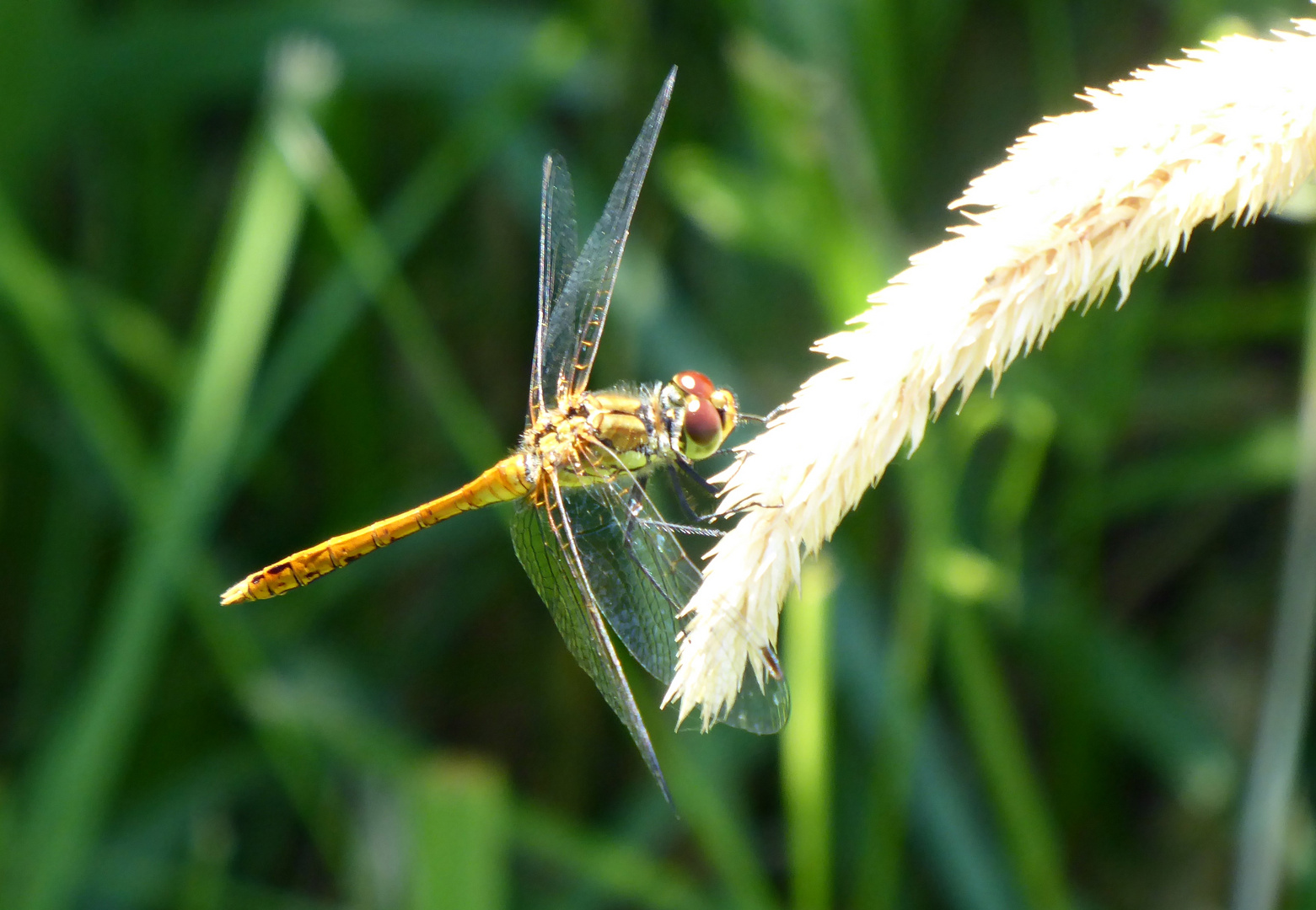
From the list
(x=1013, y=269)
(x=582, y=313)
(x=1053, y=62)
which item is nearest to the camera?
(x=1013, y=269)

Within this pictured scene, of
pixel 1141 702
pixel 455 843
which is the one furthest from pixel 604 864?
pixel 1141 702

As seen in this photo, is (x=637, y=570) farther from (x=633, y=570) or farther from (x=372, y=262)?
(x=372, y=262)

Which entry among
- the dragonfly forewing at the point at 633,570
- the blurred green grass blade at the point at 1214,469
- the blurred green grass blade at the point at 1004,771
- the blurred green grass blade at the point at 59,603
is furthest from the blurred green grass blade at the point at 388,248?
the blurred green grass blade at the point at 1214,469

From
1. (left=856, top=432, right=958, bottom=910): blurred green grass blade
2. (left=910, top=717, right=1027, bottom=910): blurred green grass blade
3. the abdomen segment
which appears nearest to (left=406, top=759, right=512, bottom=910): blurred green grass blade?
the abdomen segment

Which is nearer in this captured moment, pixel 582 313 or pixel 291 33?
pixel 582 313

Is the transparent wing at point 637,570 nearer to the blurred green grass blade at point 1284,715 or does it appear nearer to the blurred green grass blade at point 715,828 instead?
the blurred green grass blade at point 715,828

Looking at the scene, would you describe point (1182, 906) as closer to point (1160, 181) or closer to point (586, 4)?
point (1160, 181)

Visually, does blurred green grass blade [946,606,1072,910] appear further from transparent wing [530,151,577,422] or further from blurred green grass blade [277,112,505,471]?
blurred green grass blade [277,112,505,471]
